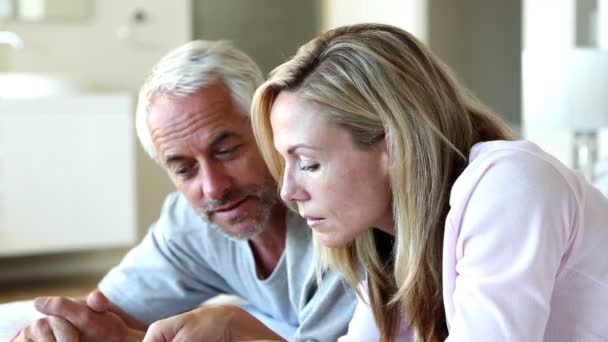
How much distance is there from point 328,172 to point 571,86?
2143mm

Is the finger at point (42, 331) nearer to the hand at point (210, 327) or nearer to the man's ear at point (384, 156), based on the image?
the hand at point (210, 327)

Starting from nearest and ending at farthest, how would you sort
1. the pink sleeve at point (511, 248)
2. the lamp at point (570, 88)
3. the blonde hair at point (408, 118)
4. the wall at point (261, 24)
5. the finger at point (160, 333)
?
the pink sleeve at point (511, 248) < the blonde hair at point (408, 118) < the finger at point (160, 333) < the lamp at point (570, 88) < the wall at point (261, 24)

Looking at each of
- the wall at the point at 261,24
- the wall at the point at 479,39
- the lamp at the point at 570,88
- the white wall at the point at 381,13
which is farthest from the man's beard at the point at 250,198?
the wall at the point at 261,24

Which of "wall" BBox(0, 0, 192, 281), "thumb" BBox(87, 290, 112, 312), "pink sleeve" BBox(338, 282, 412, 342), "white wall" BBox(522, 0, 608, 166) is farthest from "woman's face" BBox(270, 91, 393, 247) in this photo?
"wall" BBox(0, 0, 192, 281)

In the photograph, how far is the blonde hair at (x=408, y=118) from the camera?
3.71 feet

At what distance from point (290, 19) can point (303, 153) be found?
13.7ft

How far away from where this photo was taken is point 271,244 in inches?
70.6

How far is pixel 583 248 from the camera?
1092 millimetres

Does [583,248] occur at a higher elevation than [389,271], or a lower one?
higher

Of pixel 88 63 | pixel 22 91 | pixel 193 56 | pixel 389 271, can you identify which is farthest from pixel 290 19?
pixel 389 271

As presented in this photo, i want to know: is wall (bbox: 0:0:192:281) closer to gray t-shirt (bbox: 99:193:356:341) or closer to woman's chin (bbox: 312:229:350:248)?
gray t-shirt (bbox: 99:193:356:341)

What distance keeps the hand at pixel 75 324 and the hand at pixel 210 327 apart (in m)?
0.25

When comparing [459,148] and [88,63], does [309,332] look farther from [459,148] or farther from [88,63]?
[88,63]

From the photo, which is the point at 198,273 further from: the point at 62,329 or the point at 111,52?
the point at 111,52
